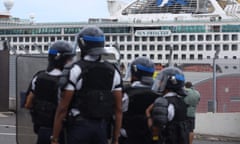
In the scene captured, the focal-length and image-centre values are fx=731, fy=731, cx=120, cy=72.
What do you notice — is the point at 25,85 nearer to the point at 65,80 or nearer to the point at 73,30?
the point at 65,80

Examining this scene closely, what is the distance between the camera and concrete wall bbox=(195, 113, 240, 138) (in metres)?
16.6

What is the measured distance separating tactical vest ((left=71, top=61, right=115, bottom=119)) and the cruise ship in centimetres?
4557

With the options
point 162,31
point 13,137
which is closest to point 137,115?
point 13,137

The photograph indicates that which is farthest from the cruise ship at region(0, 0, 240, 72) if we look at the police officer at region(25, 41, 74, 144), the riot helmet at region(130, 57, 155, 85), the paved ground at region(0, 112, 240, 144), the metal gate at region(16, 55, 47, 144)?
the police officer at region(25, 41, 74, 144)

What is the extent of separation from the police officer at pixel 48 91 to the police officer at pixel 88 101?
0.56 m

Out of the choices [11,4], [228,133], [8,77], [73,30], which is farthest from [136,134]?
[11,4]

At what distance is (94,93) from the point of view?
19.9 feet

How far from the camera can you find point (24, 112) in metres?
7.75

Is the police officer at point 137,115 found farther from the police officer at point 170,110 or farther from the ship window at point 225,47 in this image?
the ship window at point 225,47

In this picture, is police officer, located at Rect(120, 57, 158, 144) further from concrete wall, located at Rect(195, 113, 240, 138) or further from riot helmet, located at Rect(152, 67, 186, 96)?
concrete wall, located at Rect(195, 113, 240, 138)

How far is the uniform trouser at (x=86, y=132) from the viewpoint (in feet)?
19.9

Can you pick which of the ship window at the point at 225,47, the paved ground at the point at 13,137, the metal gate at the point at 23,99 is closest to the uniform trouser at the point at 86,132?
the metal gate at the point at 23,99

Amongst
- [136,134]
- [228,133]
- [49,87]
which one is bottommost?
[228,133]

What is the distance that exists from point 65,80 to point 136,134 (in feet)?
3.82
